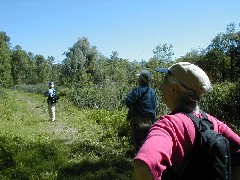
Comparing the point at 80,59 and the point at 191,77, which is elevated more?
the point at 191,77

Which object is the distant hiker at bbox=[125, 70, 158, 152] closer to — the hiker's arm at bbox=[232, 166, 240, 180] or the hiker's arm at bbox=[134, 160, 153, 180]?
the hiker's arm at bbox=[232, 166, 240, 180]

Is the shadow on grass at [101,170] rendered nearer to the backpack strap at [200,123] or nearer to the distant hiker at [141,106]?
the distant hiker at [141,106]

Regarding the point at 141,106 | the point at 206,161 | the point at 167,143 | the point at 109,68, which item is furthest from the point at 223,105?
the point at 109,68

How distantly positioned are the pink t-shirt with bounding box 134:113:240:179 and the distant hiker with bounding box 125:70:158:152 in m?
4.31

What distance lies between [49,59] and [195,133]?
126m

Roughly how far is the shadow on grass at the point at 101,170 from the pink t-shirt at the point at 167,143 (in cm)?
540

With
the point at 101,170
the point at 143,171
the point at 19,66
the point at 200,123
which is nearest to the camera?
the point at 143,171

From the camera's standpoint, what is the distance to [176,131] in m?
1.73

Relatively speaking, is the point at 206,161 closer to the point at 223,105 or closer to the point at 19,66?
the point at 223,105

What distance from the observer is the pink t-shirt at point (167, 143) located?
5.02 feet

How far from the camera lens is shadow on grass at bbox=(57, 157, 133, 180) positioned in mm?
6992

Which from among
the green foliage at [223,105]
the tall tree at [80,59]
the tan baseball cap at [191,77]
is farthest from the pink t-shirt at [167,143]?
the tall tree at [80,59]

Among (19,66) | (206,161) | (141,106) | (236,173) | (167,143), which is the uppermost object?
(167,143)

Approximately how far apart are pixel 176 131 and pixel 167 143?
137 mm
